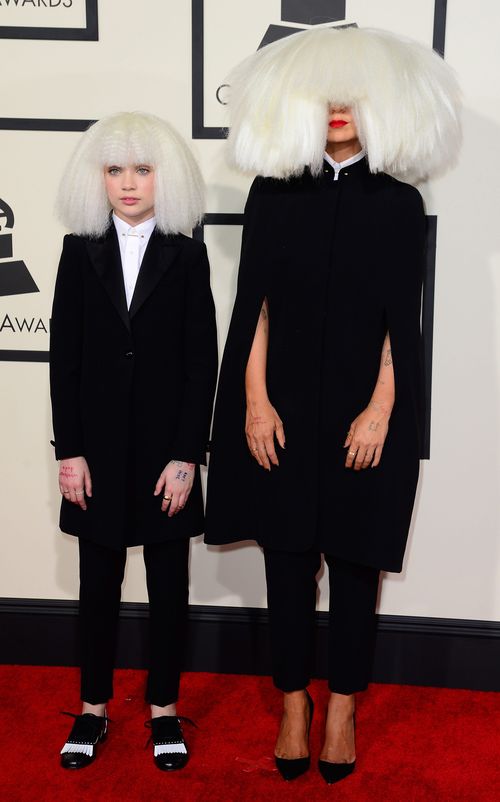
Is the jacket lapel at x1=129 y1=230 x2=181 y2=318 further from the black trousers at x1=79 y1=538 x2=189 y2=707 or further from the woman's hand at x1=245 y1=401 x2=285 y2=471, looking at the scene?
the black trousers at x1=79 y1=538 x2=189 y2=707

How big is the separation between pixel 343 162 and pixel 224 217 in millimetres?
510

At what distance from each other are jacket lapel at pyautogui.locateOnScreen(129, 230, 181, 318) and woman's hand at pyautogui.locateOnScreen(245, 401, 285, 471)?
333mm

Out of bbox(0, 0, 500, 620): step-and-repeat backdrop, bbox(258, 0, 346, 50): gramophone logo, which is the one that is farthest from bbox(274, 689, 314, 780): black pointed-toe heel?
bbox(258, 0, 346, 50): gramophone logo

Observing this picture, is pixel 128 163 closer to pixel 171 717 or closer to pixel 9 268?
pixel 9 268

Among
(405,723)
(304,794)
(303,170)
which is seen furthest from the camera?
(405,723)

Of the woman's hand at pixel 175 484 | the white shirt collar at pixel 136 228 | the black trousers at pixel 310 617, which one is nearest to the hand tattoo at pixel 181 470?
the woman's hand at pixel 175 484

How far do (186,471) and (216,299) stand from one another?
22.6 inches

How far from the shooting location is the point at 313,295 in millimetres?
1751

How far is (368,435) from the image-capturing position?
175 centimetres

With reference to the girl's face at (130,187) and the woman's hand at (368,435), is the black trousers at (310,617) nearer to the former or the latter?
the woman's hand at (368,435)

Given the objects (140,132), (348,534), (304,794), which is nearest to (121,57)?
(140,132)

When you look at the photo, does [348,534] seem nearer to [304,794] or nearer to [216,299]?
[304,794]

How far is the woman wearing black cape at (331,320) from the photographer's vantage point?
5.37 feet

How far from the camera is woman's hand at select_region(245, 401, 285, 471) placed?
5.90ft
